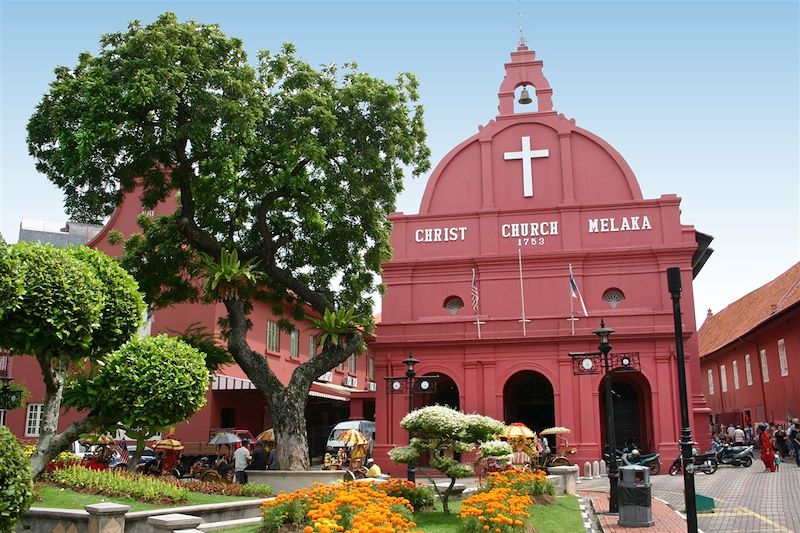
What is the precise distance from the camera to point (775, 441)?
25.9 metres

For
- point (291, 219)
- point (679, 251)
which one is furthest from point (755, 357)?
point (291, 219)

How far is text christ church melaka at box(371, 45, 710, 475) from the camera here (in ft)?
84.8

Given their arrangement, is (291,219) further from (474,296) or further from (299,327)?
(299,327)

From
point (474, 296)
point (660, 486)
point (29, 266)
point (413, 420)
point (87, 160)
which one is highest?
point (87, 160)

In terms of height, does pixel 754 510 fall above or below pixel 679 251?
below

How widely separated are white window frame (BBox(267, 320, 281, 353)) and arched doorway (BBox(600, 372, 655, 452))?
1264 centimetres

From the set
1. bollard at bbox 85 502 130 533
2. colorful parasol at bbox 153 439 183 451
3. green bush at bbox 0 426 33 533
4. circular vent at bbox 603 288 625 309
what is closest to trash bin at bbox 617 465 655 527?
bollard at bbox 85 502 130 533

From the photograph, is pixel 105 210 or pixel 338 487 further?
pixel 105 210

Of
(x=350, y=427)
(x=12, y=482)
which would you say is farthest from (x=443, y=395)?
(x=12, y=482)

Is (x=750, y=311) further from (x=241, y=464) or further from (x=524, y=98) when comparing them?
(x=241, y=464)

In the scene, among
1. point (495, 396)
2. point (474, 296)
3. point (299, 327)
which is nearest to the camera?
point (495, 396)

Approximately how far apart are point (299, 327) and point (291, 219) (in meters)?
13.5

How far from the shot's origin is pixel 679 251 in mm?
27641

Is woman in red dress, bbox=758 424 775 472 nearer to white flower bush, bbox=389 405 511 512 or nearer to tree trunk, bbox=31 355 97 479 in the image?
white flower bush, bbox=389 405 511 512
